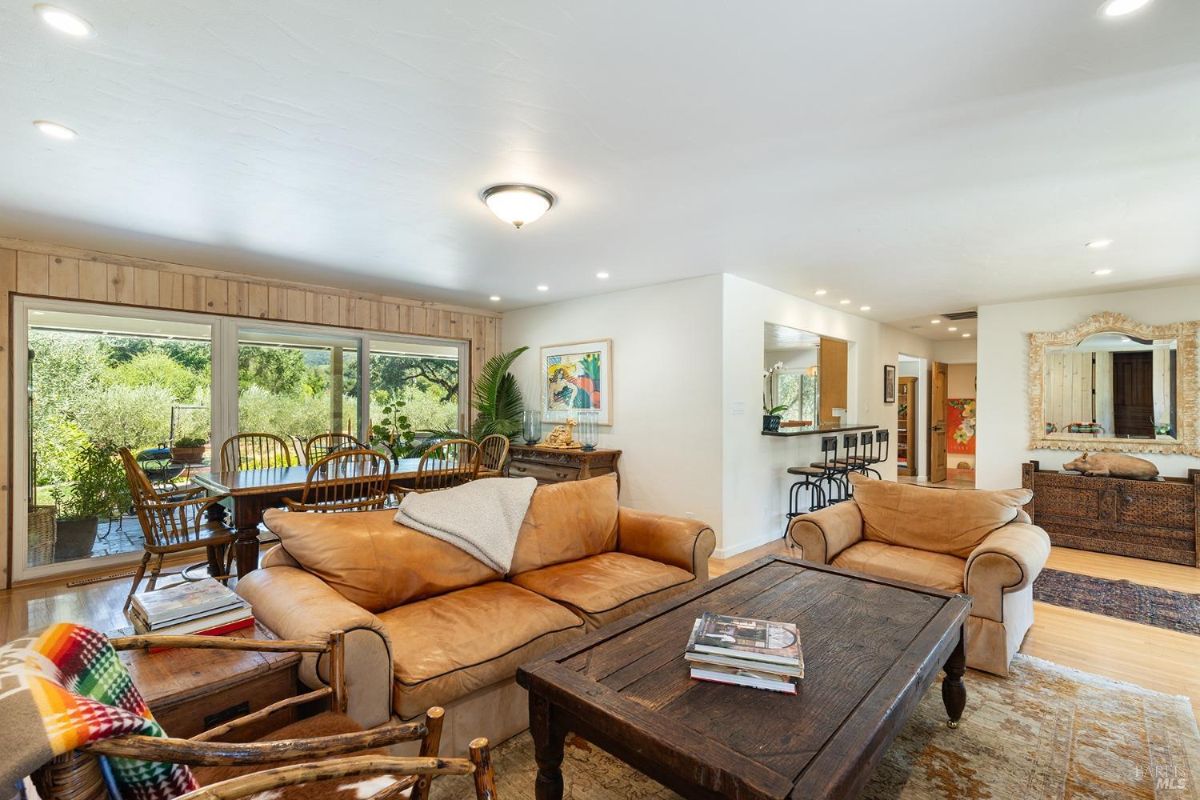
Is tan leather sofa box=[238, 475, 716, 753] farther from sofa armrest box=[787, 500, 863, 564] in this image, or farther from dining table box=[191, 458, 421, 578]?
dining table box=[191, 458, 421, 578]

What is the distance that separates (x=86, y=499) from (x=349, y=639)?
4088 millimetres

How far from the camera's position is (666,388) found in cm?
493

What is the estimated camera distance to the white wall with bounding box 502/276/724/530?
459cm

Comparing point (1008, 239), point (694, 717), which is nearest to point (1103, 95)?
point (1008, 239)

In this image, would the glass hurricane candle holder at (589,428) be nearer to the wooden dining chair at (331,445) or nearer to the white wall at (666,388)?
the white wall at (666,388)

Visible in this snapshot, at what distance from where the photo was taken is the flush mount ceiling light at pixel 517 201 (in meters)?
2.71

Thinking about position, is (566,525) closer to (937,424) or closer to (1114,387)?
(1114,387)

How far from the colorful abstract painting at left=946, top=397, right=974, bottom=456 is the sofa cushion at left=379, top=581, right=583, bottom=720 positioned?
1029 cm

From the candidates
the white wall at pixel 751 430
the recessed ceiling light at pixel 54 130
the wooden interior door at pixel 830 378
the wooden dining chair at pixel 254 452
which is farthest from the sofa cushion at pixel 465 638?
the wooden interior door at pixel 830 378

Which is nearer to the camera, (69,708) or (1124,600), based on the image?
(69,708)

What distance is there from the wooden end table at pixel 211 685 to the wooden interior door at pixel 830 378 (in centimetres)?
581

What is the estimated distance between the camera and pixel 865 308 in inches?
244

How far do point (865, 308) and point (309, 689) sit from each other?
637 cm

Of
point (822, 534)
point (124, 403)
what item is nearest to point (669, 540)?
point (822, 534)
